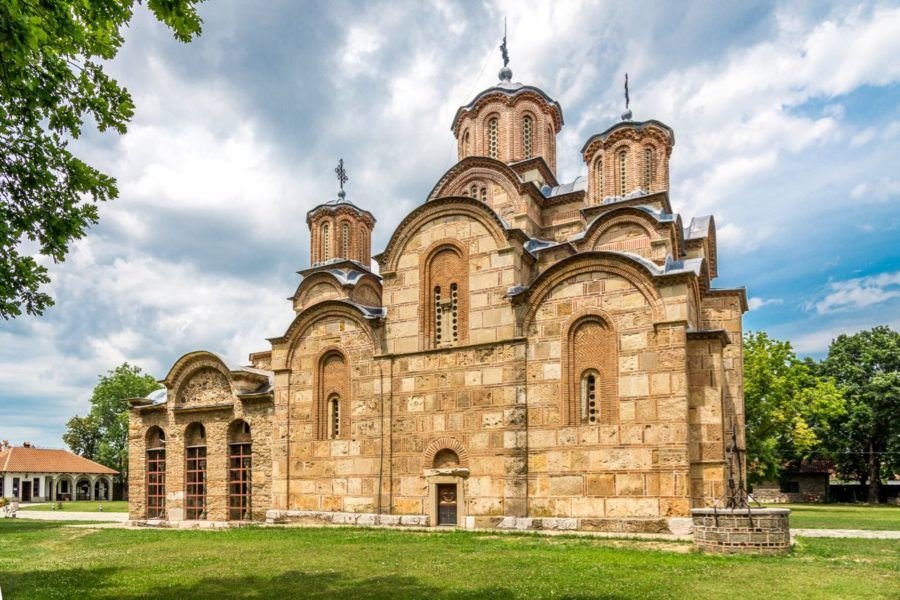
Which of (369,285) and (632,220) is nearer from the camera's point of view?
(632,220)

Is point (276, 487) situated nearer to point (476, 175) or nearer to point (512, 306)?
point (512, 306)

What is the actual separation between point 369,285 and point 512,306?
8492 millimetres

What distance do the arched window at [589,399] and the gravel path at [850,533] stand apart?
16.5 feet

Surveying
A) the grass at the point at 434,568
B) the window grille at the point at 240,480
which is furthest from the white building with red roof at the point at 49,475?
the grass at the point at 434,568

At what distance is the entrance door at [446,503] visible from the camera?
17.2 meters

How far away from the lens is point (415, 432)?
1786 cm

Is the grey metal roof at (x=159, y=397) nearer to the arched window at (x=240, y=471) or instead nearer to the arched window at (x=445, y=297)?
the arched window at (x=240, y=471)

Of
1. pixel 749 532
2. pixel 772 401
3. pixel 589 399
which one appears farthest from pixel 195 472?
pixel 772 401

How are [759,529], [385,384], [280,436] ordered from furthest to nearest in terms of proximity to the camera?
[280,436] → [385,384] → [759,529]

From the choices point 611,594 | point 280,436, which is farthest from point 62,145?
point 280,436

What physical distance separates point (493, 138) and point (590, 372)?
9.58 meters

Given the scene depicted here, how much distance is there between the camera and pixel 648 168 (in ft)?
65.7

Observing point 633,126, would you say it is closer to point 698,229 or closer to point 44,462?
point 698,229

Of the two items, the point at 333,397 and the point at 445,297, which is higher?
the point at 445,297
